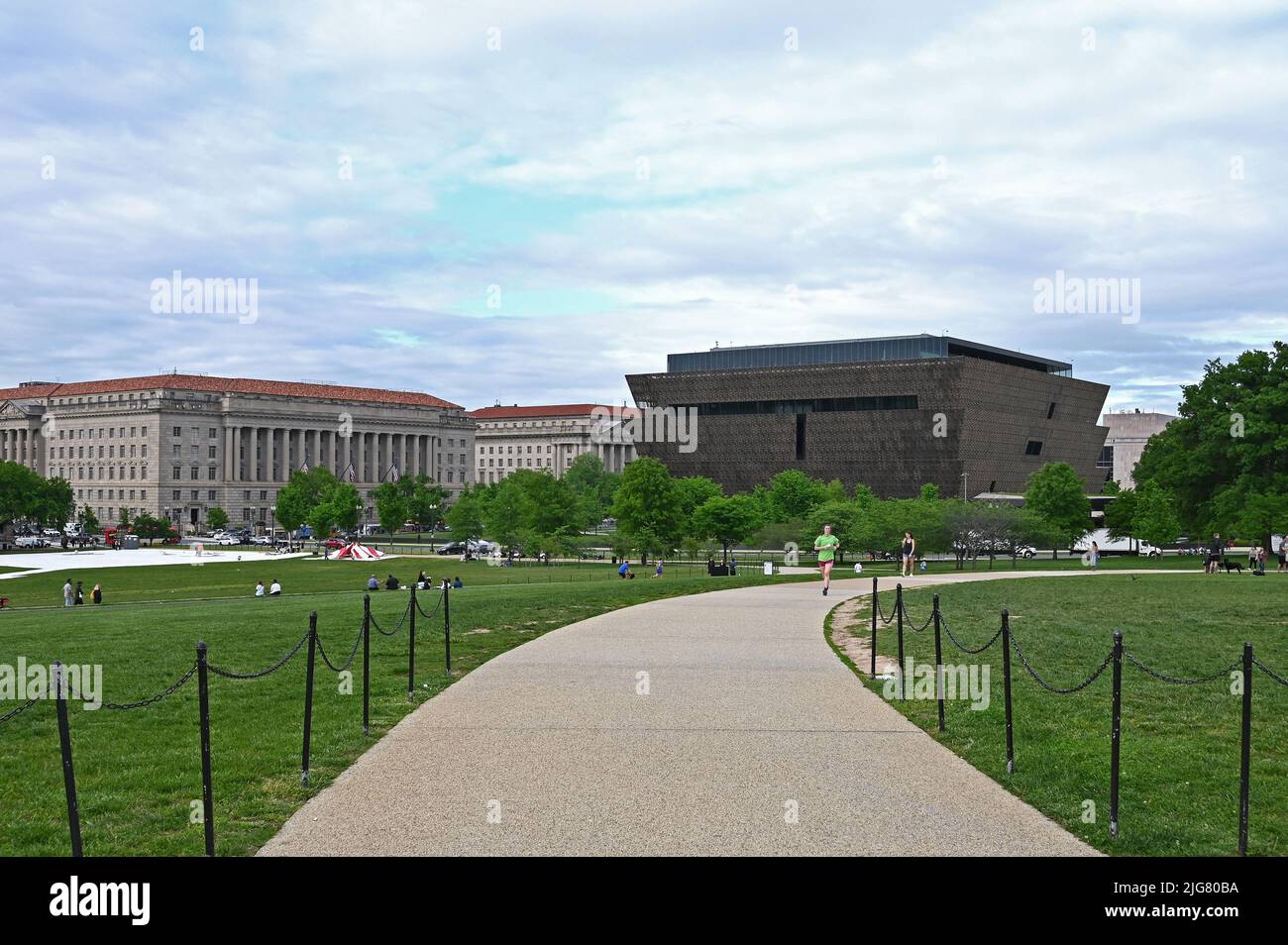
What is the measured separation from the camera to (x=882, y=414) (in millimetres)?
124062

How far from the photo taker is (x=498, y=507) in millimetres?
90750

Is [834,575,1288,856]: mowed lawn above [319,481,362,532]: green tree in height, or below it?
below

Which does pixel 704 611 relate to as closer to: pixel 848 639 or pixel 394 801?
pixel 848 639

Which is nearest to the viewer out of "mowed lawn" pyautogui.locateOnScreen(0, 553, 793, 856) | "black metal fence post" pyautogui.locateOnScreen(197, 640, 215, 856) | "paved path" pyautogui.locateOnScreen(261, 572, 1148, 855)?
"black metal fence post" pyautogui.locateOnScreen(197, 640, 215, 856)

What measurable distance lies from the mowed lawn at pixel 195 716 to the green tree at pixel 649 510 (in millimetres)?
42120

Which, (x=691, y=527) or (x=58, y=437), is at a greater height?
(x=58, y=437)

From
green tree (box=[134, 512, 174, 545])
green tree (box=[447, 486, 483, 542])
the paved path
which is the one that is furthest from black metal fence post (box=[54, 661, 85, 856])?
green tree (box=[134, 512, 174, 545])

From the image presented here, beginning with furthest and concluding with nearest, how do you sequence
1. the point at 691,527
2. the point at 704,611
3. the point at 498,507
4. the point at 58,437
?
the point at 58,437 → the point at 498,507 → the point at 691,527 → the point at 704,611

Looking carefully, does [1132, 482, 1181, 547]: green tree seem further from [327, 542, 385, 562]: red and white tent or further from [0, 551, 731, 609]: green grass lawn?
[327, 542, 385, 562]: red and white tent

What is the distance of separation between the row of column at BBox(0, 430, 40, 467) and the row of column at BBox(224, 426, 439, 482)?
36681 millimetres

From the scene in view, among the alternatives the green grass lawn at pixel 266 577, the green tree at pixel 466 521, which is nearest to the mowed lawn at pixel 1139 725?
the green grass lawn at pixel 266 577

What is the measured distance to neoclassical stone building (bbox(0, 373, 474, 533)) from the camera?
17562 cm

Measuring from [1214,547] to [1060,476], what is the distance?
21911mm
